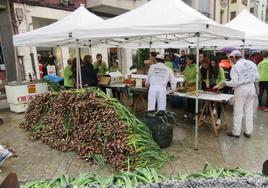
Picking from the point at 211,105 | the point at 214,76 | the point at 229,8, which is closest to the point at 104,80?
the point at 214,76

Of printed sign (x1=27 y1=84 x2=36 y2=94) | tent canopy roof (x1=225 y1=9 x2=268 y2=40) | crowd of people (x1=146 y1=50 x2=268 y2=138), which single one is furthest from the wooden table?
printed sign (x1=27 y1=84 x2=36 y2=94)

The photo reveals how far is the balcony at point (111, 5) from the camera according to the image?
12.7m

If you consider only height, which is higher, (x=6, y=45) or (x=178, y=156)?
Answer: (x=6, y=45)

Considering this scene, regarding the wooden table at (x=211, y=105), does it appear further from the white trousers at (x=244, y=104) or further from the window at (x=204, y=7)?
the window at (x=204, y=7)

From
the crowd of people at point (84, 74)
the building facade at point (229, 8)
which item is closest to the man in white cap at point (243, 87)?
the crowd of people at point (84, 74)

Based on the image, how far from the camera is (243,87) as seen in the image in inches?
210

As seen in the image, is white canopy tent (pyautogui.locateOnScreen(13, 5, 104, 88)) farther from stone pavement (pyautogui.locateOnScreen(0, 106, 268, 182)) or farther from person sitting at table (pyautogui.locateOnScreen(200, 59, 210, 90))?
person sitting at table (pyautogui.locateOnScreen(200, 59, 210, 90))

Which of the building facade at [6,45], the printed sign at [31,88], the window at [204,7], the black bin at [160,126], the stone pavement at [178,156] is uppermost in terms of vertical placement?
the window at [204,7]

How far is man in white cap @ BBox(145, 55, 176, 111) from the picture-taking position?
576 centimetres

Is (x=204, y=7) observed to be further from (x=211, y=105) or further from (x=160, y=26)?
(x=160, y=26)

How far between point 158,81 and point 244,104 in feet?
6.19

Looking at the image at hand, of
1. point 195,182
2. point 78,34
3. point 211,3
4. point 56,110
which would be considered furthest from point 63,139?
point 211,3

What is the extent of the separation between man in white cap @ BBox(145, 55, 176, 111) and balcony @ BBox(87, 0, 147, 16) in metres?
7.96

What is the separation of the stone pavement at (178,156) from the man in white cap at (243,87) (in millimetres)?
414
